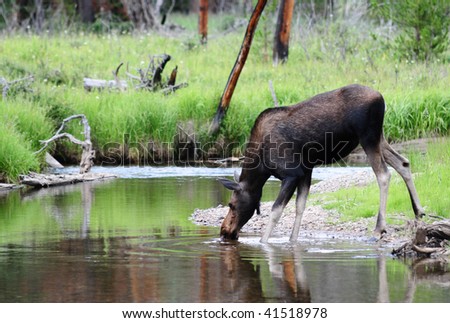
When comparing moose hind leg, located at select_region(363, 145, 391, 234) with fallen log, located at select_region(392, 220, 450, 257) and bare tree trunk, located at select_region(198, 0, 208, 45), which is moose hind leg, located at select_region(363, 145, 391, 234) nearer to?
fallen log, located at select_region(392, 220, 450, 257)

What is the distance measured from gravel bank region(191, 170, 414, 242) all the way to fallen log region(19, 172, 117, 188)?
13.4 feet

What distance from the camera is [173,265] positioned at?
33.0ft

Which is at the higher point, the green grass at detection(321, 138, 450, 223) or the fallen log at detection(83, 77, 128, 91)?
the green grass at detection(321, 138, 450, 223)

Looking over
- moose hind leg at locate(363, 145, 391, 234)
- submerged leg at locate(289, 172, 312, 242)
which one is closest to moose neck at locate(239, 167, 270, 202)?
submerged leg at locate(289, 172, 312, 242)

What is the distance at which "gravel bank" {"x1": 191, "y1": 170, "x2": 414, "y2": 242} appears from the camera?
1222cm

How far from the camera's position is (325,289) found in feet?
28.6

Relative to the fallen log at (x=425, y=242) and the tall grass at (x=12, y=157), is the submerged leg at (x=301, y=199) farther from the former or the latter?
the tall grass at (x=12, y=157)

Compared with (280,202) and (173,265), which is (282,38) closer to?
(280,202)

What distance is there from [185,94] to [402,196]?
9924 millimetres

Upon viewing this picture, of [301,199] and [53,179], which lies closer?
[301,199]

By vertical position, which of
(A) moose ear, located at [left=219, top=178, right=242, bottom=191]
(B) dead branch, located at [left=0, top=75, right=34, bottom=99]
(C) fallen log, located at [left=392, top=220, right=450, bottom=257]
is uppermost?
(A) moose ear, located at [left=219, top=178, right=242, bottom=191]

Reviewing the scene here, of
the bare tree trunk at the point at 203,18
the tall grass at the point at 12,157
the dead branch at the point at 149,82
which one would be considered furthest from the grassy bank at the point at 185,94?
the bare tree trunk at the point at 203,18

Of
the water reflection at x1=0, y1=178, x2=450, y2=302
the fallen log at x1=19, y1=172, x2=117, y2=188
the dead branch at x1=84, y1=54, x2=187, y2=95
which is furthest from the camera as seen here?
the dead branch at x1=84, y1=54, x2=187, y2=95

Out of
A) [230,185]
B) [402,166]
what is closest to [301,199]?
[230,185]
